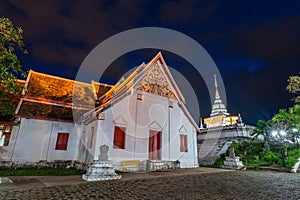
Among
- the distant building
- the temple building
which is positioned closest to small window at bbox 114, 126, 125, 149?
the temple building

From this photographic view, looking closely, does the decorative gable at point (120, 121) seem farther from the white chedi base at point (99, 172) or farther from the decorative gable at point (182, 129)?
→ the decorative gable at point (182, 129)

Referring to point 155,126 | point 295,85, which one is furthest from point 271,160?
point 155,126

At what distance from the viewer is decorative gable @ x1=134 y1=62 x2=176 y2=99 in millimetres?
12305

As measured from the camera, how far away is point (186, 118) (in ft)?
45.8

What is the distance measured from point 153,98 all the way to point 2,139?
34.5 feet

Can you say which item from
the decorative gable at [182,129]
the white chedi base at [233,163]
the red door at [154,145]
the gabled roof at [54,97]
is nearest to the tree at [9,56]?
the gabled roof at [54,97]

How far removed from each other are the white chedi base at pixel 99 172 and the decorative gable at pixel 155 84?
233 inches

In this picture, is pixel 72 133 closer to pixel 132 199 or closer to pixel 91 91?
pixel 91 91

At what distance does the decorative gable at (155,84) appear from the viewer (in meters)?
12.3

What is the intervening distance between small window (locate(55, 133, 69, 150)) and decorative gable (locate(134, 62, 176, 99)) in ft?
21.1

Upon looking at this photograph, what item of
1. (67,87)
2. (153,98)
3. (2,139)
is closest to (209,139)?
(153,98)

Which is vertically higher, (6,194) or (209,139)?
(209,139)

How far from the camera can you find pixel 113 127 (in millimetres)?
10297

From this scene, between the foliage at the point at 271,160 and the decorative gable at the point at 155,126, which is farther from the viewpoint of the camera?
the foliage at the point at 271,160
